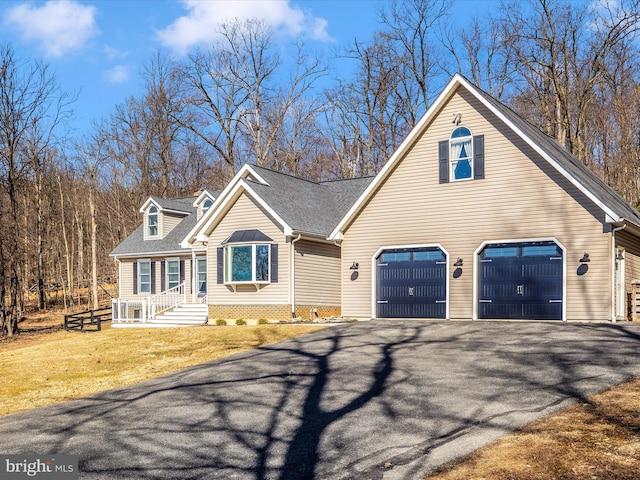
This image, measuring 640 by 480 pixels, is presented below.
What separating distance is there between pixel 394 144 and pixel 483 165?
23434 millimetres

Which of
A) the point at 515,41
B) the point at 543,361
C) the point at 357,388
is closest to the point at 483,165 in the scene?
the point at 543,361

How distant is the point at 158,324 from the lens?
2717 cm

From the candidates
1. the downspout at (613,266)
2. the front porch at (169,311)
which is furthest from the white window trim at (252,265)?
the downspout at (613,266)

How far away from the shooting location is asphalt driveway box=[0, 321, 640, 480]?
809cm

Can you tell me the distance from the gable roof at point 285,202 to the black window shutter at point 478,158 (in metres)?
6.97

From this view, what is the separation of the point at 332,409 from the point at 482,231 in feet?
37.1

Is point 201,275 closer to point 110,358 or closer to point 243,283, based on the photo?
point 243,283

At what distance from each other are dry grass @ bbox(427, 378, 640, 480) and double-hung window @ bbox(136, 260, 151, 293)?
26.5 metres

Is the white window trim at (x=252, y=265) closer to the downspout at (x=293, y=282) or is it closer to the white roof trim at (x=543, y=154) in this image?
the downspout at (x=293, y=282)

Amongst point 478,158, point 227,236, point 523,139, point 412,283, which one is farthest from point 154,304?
point 523,139

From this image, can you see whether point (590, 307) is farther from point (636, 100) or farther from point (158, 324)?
point (636, 100)

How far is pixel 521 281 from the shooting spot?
19.4 metres

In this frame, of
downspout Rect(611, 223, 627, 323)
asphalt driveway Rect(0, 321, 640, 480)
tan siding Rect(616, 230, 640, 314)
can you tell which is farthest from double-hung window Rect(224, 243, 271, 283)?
tan siding Rect(616, 230, 640, 314)

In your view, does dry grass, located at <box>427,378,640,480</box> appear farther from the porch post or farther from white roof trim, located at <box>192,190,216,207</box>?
white roof trim, located at <box>192,190,216,207</box>
